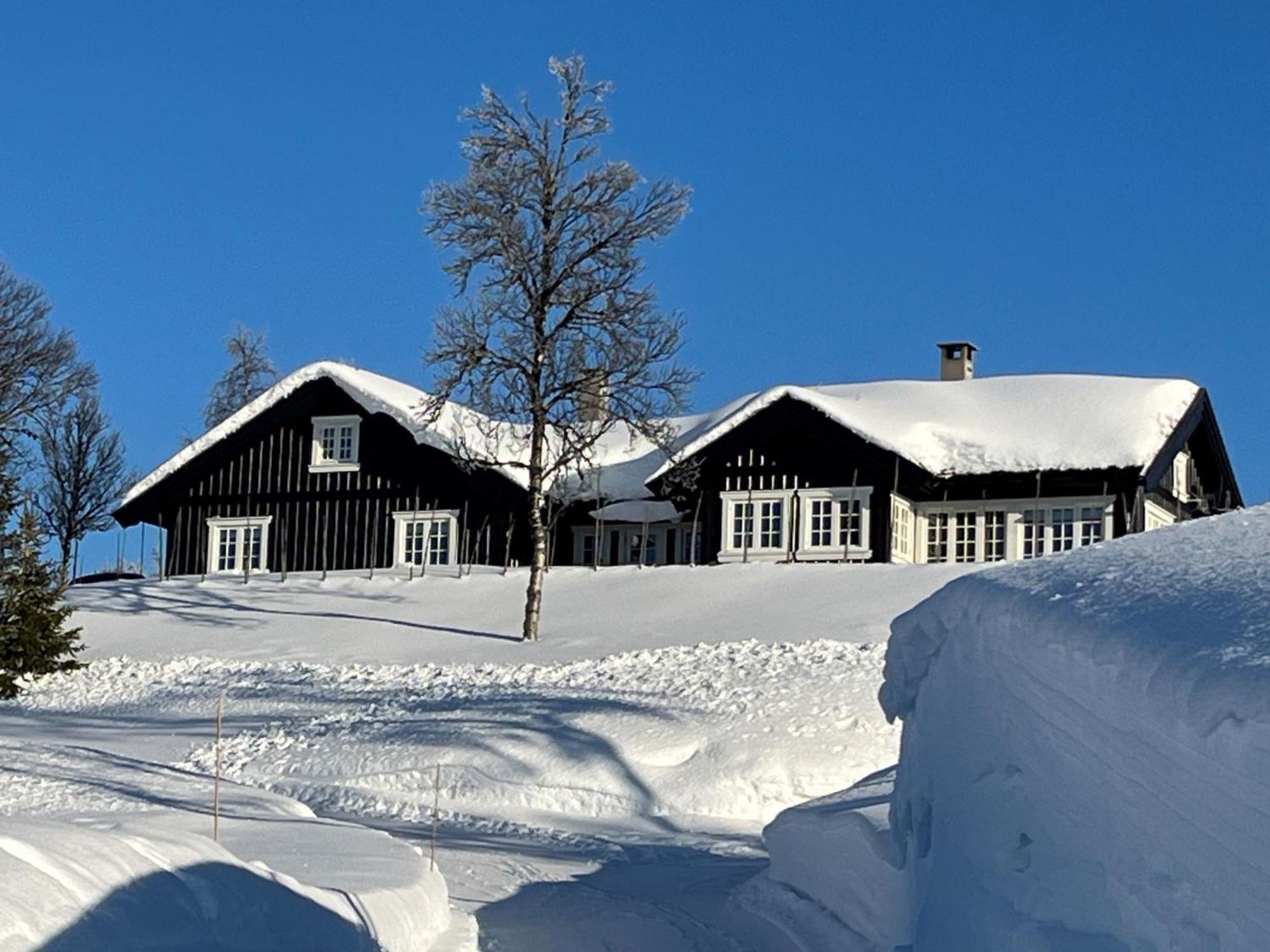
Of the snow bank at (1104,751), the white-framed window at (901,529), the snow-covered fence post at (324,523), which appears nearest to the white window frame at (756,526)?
the white-framed window at (901,529)

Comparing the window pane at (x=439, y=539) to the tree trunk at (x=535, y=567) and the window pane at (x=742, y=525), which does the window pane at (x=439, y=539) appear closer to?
the window pane at (x=742, y=525)

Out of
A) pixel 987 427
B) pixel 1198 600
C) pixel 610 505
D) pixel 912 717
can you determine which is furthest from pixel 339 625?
pixel 1198 600

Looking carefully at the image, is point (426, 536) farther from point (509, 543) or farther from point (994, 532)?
point (994, 532)

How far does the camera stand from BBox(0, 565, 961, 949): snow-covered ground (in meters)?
13.9

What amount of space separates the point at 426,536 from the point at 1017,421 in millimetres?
12748

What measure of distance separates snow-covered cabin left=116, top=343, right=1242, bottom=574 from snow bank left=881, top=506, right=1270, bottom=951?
25.0m

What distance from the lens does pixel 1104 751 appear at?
6.46 metres

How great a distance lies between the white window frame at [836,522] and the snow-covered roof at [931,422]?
4.64ft

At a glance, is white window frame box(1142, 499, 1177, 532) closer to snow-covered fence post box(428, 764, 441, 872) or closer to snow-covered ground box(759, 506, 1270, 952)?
snow-covered fence post box(428, 764, 441, 872)

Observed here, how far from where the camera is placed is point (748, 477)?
36.0 metres

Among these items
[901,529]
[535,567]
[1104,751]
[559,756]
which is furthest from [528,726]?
[901,529]

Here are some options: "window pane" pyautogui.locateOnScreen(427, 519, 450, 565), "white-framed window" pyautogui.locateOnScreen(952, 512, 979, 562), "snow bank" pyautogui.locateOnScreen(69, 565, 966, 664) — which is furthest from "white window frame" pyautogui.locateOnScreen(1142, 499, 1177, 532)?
"window pane" pyautogui.locateOnScreen(427, 519, 450, 565)

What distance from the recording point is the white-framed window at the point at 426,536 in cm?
3803

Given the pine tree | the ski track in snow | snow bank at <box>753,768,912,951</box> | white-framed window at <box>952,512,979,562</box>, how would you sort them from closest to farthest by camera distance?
snow bank at <box>753,768,912,951</box>, the ski track in snow, the pine tree, white-framed window at <box>952,512,979,562</box>
